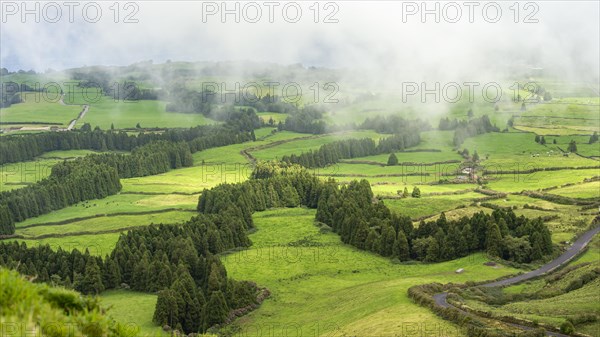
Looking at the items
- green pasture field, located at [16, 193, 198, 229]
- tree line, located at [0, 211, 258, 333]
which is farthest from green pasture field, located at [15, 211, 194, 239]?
tree line, located at [0, 211, 258, 333]

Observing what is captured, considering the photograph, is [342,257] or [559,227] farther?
[559,227]

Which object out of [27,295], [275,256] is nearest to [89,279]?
[275,256]

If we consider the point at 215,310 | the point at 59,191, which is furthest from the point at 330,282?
the point at 59,191

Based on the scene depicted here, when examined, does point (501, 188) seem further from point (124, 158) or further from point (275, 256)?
point (124, 158)

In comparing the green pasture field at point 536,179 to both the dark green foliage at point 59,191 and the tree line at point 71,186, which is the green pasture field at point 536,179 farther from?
the tree line at point 71,186

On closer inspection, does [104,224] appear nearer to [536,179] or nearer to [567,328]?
[567,328]

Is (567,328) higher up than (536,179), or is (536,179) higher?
(536,179)

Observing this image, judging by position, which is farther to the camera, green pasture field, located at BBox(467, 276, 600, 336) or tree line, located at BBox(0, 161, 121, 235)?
tree line, located at BBox(0, 161, 121, 235)

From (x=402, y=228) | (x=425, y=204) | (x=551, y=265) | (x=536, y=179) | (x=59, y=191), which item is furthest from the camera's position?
(x=536, y=179)

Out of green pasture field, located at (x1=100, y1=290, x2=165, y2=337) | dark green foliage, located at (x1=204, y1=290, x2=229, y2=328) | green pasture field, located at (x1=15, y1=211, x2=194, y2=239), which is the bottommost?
green pasture field, located at (x1=100, y1=290, x2=165, y2=337)

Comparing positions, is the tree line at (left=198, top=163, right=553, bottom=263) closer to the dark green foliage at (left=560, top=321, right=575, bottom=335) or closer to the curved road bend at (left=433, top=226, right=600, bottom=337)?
the curved road bend at (left=433, top=226, right=600, bottom=337)

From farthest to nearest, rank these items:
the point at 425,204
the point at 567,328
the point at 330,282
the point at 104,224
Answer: the point at 425,204, the point at 104,224, the point at 330,282, the point at 567,328
